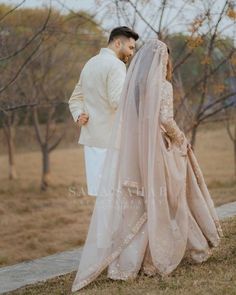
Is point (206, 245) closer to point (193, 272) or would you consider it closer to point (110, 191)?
point (193, 272)

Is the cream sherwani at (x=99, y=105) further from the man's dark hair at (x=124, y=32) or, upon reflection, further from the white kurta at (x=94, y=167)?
the man's dark hair at (x=124, y=32)

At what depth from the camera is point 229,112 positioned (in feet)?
50.9

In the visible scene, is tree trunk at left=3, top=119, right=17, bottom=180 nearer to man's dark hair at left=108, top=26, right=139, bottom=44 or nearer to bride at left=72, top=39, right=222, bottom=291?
man's dark hair at left=108, top=26, right=139, bottom=44

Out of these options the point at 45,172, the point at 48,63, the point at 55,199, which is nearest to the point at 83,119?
the point at 55,199

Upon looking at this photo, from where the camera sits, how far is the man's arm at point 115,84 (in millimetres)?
4723

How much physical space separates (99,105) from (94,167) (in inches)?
16.8

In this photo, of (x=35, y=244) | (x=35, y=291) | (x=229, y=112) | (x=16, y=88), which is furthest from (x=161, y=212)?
(x=229, y=112)

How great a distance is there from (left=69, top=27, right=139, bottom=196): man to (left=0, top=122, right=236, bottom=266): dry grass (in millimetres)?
884

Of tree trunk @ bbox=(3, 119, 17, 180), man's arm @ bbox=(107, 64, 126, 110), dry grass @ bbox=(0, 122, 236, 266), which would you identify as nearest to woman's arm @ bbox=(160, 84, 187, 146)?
man's arm @ bbox=(107, 64, 126, 110)

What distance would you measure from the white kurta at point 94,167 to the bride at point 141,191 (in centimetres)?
24

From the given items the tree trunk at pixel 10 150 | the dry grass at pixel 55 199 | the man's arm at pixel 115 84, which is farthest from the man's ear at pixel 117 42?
the tree trunk at pixel 10 150

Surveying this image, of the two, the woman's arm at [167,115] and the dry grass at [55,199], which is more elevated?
the woman's arm at [167,115]

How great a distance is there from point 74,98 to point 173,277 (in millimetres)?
1448

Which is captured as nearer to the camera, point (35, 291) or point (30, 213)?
point (35, 291)
